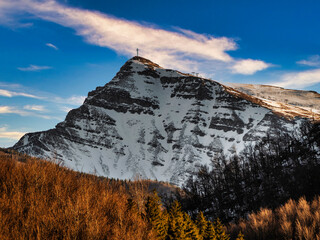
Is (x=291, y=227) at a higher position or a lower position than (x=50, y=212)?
lower

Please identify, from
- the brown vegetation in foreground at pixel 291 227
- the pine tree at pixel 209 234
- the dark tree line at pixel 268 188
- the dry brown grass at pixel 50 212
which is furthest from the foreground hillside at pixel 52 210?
the dark tree line at pixel 268 188

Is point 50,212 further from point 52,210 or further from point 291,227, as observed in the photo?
point 291,227

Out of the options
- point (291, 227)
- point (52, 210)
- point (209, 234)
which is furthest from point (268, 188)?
point (52, 210)

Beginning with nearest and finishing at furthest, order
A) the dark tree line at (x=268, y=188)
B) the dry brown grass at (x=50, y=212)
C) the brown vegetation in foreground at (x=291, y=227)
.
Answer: the dry brown grass at (x=50, y=212), the brown vegetation in foreground at (x=291, y=227), the dark tree line at (x=268, y=188)

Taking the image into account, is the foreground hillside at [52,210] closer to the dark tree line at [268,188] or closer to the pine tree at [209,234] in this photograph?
the pine tree at [209,234]

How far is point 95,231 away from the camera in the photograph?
620 centimetres

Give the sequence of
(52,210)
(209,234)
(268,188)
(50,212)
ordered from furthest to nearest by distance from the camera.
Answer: (268,188)
(209,234)
(52,210)
(50,212)

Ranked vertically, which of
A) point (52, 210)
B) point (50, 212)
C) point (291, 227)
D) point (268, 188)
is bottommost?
point (268, 188)

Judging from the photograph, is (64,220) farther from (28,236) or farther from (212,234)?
(212,234)

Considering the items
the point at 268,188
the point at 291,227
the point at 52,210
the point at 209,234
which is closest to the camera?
the point at 52,210

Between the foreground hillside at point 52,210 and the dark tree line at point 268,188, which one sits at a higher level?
the foreground hillside at point 52,210

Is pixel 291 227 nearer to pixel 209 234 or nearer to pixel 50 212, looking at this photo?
pixel 209 234

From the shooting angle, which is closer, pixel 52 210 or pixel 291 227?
pixel 52 210

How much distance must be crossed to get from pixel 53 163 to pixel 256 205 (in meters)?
61.9
